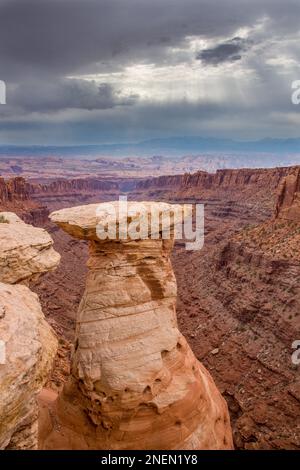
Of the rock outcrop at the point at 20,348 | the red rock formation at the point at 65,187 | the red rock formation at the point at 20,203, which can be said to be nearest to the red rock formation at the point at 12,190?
the red rock formation at the point at 20,203

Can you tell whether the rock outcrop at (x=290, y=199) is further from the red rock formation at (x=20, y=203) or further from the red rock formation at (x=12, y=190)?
the red rock formation at (x=12, y=190)

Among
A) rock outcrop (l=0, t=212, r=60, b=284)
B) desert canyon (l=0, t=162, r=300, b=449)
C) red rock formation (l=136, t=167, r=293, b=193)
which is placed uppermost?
red rock formation (l=136, t=167, r=293, b=193)

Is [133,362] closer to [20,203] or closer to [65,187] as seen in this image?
[20,203]

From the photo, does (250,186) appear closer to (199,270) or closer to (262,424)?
(199,270)

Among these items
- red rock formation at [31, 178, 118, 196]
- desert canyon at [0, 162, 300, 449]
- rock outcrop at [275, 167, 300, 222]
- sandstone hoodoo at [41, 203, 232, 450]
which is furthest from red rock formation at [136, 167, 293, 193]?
sandstone hoodoo at [41, 203, 232, 450]

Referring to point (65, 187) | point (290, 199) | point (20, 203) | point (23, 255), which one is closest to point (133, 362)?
point (23, 255)

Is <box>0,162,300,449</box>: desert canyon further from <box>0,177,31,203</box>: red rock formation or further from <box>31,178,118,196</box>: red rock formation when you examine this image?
<box>31,178,118,196</box>: red rock formation

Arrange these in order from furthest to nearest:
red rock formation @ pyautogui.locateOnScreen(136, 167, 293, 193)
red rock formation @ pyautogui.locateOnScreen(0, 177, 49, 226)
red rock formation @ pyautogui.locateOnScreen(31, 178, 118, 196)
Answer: red rock formation @ pyautogui.locateOnScreen(31, 178, 118, 196), red rock formation @ pyautogui.locateOnScreen(0, 177, 49, 226), red rock formation @ pyautogui.locateOnScreen(136, 167, 293, 193)
